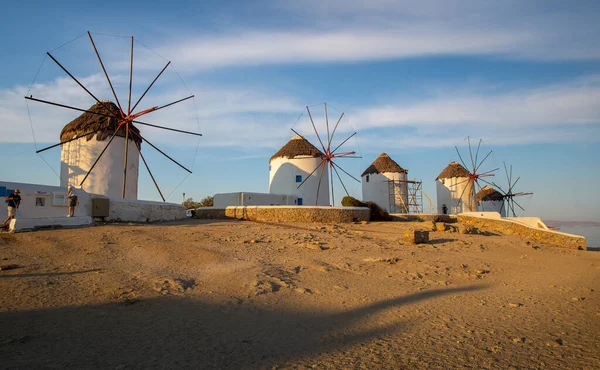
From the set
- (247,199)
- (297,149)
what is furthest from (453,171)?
(247,199)

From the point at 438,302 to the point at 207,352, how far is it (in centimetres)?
410

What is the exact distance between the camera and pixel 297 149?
27344 mm

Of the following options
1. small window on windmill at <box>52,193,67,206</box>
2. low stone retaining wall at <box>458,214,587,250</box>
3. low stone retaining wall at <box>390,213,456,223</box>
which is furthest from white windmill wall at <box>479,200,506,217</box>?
small window on windmill at <box>52,193,67,206</box>

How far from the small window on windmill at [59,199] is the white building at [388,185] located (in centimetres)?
2338

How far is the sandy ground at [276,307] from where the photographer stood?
4.18 m

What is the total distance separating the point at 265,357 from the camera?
13.6ft

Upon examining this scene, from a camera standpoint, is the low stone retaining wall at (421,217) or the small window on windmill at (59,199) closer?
the small window on windmill at (59,199)

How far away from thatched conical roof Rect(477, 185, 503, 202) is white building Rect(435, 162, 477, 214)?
4383mm

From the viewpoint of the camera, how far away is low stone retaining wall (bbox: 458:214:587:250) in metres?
16.8

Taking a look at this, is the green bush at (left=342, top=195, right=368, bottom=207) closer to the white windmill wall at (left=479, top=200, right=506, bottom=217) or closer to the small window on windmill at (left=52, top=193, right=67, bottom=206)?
the small window on windmill at (left=52, top=193, right=67, bottom=206)

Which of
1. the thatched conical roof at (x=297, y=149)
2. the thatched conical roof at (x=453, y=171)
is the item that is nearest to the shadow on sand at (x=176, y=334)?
the thatched conical roof at (x=297, y=149)

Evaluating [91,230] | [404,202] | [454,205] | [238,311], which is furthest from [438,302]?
[454,205]

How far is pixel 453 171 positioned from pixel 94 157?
29.3 meters

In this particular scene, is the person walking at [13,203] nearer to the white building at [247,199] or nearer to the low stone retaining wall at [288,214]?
the low stone retaining wall at [288,214]
